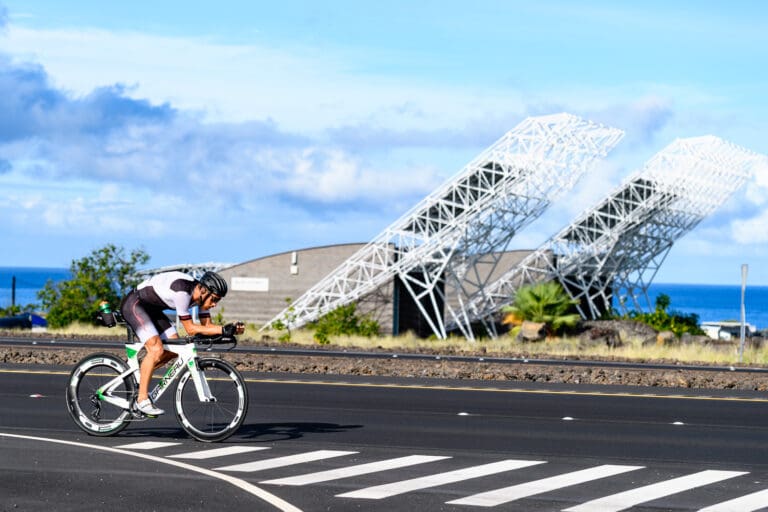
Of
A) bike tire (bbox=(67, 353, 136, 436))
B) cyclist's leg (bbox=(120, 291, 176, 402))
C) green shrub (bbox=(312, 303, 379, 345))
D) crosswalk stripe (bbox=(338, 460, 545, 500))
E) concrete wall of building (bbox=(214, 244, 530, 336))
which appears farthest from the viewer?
concrete wall of building (bbox=(214, 244, 530, 336))

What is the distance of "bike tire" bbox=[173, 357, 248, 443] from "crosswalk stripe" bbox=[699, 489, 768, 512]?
470cm

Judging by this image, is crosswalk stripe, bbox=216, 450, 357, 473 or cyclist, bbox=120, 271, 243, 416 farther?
cyclist, bbox=120, 271, 243, 416

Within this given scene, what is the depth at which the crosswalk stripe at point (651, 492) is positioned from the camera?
369 inches

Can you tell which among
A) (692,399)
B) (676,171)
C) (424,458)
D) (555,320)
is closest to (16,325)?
(555,320)

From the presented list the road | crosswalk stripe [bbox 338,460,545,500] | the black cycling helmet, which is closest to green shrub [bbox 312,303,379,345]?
the road

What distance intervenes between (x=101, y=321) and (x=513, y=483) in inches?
190

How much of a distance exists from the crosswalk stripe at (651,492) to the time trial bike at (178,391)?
3.98 meters

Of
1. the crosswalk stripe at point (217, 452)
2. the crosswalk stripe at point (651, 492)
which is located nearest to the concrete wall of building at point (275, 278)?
the crosswalk stripe at point (217, 452)

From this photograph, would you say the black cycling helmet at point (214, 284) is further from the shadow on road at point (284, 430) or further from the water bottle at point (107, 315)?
the shadow on road at point (284, 430)

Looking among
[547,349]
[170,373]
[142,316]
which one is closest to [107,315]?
[142,316]

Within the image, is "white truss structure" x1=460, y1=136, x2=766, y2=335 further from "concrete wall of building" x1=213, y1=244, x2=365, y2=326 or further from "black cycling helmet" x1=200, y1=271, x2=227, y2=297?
"black cycling helmet" x1=200, y1=271, x2=227, y2=297

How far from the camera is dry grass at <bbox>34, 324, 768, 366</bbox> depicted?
3519cm

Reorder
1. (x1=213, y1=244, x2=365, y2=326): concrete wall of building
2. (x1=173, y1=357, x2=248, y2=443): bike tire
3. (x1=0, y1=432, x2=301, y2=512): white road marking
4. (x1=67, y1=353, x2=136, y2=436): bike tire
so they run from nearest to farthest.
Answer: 1. (x1=0, y1=432, x2=301, y2=512): white road marking
2. (x1=173, y1=357, x2=248, y2=443): bike tire
3. (x1=67, y1=353, x2=136, y2=436): bike tire
4. (x1=213, y1=244, x2=365, y2=326): concrete wall of building

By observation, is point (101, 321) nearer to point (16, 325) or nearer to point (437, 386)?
point (437, 386)
